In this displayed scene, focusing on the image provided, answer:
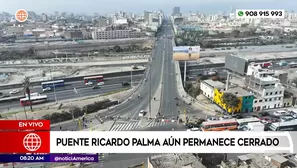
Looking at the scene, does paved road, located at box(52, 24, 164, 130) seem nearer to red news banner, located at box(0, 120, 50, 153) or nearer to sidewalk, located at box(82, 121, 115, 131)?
sidewalk, located at box(82, 121, 115, 131)

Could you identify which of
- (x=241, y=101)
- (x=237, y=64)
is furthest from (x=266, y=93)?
(x=237, y=64)

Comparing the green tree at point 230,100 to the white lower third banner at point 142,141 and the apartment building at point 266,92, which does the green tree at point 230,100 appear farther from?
the white lower third banner at point 142,141

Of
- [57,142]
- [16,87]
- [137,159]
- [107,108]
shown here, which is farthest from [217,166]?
[16,87]

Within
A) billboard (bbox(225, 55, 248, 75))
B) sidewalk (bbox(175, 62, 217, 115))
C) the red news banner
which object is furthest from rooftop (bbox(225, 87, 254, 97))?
the red news banner

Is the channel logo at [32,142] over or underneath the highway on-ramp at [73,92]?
over

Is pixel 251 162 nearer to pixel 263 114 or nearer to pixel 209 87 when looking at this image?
pixel 263 114

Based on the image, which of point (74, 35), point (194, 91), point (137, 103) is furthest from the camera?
point (74, 35)

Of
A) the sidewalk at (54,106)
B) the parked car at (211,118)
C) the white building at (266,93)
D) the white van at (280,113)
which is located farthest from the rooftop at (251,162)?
the sidewalk at (54,106)
